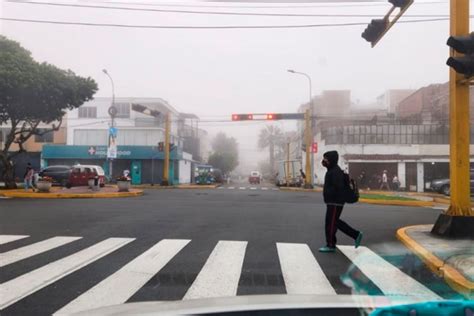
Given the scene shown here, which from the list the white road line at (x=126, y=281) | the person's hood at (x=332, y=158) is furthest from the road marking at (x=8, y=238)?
the person's hood at (x=332, y=158)

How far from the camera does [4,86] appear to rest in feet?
79.2

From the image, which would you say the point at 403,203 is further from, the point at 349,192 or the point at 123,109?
the point at 123,109

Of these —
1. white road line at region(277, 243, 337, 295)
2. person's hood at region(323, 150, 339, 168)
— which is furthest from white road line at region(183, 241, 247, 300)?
person's hood at region(323, 150, 339, 168)

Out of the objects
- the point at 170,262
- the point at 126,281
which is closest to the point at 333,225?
the point at 170,262

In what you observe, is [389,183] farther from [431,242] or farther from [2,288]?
[2,288]

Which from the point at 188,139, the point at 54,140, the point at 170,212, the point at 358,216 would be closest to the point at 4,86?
the point at 170,212

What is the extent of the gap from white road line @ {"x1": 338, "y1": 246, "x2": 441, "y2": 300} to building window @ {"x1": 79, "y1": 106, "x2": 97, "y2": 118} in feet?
177

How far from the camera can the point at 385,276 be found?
664 cm

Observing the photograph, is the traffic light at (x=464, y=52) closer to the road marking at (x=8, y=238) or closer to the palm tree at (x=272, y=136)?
the road marking at (x=8, y=238)

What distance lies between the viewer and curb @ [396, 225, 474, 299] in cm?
612

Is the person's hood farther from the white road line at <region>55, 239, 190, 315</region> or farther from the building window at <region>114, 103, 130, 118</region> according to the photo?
the building window at <region>114, 103, 130, 118</region>

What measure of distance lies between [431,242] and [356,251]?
1.62 metres

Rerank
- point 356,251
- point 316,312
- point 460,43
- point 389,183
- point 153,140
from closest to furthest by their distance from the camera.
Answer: point 316,312, point 460,43, point 356,251, point 389,183, point 153,140

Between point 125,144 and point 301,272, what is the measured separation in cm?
4944
